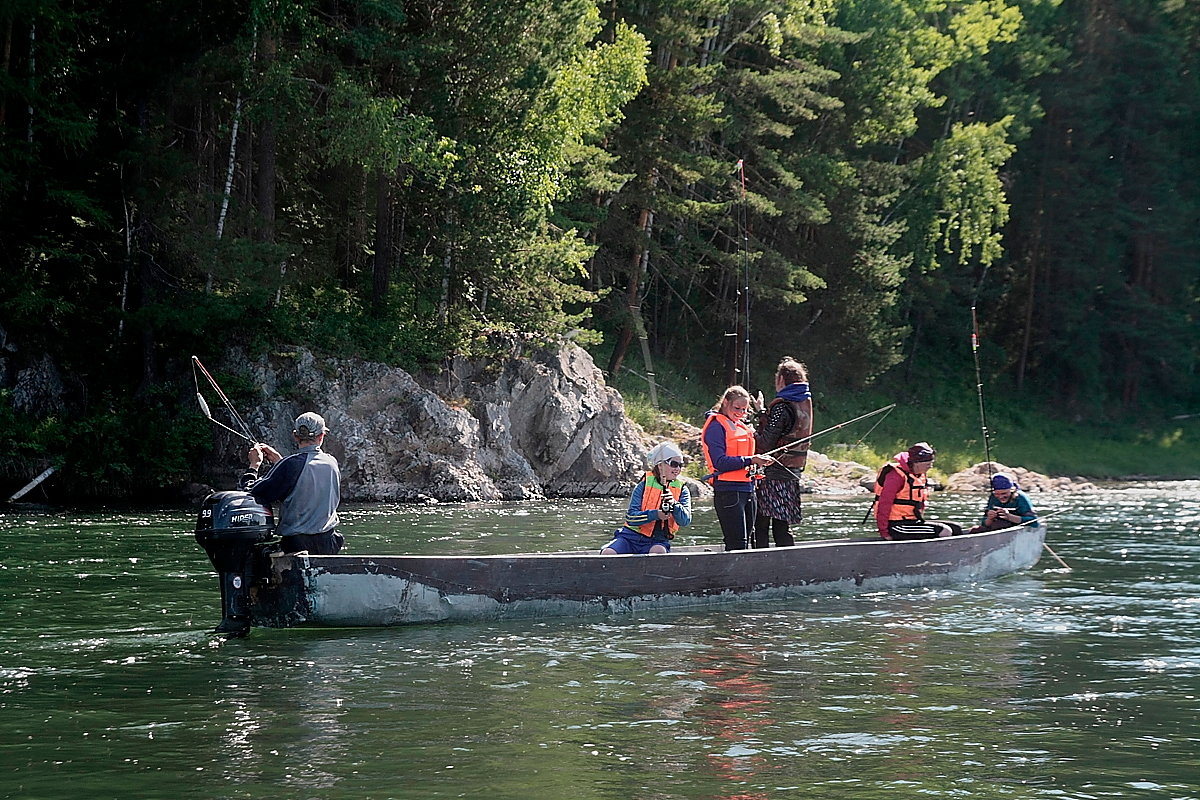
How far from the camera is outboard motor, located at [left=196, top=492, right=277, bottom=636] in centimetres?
1014

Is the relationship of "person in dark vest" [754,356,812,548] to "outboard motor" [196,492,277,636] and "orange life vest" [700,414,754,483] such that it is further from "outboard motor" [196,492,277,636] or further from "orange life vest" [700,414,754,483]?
"outboard motor" [196,492,277,636]

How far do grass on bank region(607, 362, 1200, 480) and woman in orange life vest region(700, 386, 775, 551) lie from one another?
64.8 feet

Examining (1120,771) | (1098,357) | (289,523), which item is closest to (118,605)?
(289,523)

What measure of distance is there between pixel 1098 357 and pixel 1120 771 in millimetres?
44288

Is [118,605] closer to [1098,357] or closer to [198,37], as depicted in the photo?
[198,37]

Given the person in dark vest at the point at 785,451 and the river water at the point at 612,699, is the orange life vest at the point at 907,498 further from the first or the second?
the person in dark vest at the point at 785,451

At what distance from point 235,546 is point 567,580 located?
2.90 meters

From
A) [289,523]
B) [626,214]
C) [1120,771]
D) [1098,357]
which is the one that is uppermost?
[626,214]

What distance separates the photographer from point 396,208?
29.3m

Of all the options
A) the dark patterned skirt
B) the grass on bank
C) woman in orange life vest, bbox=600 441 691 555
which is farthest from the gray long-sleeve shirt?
the grass on bank

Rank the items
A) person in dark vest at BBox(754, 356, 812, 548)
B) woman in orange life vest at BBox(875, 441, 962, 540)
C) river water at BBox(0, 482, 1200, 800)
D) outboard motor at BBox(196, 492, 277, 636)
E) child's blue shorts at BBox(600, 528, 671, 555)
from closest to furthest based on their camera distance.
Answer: river water at BBox(0, 482, 1200, 800) < outboard motor at BBox(196, 492, 277, 636) < child's blue shorts at BBox(600, 528, 671, 555) < person in dark vest at BBox(754, 356, 812, 548) < woman in orange life vest at BBox(875, 441, 962, 540)

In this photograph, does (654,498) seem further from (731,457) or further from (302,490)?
(302,490)

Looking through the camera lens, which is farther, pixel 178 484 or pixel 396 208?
pixel 396 208

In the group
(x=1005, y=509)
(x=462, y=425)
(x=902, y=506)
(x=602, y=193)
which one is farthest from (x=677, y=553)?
(x=602, y=193)
